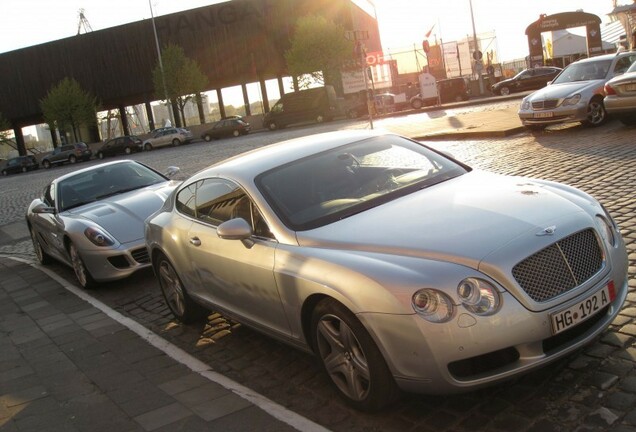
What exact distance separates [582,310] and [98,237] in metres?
5.72

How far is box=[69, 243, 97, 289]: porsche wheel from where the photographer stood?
7777mm

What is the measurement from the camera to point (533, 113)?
14297 mm

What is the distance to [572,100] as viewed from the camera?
1390cm

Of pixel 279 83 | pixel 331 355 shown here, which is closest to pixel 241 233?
pixel 331 355

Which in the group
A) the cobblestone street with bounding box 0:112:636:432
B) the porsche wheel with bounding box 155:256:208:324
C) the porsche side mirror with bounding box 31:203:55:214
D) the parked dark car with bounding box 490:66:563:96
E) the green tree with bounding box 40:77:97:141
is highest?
the green tree with bounding box 40:77:97:141

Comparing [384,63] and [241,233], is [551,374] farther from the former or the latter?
[384,63]

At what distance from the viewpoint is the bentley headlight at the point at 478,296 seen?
3.17 meters

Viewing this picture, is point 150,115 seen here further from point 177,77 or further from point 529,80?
point 529,80

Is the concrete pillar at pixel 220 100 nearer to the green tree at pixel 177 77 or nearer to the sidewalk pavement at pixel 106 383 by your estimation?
the green tree at pixel 177 77

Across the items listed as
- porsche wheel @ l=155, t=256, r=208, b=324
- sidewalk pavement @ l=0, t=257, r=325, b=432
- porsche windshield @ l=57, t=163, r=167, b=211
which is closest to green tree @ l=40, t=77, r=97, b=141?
porsche windshield @ l=57, t=163, r=167, b=211

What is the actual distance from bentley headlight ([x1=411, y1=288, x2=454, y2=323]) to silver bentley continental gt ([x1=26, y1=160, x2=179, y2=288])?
503cm

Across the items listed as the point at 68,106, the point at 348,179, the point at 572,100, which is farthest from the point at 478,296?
the point at 68,106

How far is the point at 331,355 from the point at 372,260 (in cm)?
65

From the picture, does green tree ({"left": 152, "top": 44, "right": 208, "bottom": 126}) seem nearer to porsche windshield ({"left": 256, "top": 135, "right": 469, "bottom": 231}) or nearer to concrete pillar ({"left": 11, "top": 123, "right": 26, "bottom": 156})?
concrete pillar ({"left": 11, "top": 123, "right": 26, "bottom": 156})
